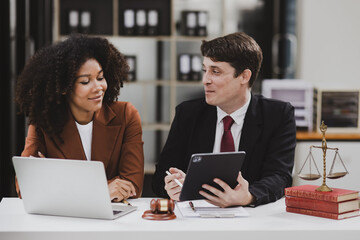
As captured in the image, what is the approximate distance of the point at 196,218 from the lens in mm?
1913

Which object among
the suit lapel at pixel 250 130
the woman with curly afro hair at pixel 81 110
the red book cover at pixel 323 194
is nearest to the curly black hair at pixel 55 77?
the woman with curly afro hair at pixel 81 110

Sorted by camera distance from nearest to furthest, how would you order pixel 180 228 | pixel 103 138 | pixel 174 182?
pixel 180 228 < pixel 174 182 < pixel 103 138

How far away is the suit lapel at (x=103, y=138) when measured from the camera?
2.48 meters

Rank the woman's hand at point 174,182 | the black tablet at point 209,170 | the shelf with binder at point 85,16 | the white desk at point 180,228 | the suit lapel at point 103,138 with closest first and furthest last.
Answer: the white desk at point 180,228 < the black tablet at point 209,170 < the woman's hand at point 174,182 < the suit lapel at point 103,138 < the shelf with binder at point 85,16

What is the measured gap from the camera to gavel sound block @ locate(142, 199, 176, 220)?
1896 millimetres

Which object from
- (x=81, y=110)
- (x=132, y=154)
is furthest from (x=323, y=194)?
(x=81, y=110)

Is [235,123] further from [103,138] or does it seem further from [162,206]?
[162,206]

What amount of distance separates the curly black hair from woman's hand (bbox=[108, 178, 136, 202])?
0.36 meters

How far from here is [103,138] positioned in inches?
97.6

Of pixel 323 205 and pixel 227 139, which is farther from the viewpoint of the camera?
pixel 227 139

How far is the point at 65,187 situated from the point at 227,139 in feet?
2.77

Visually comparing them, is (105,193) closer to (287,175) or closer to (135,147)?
(135,147)

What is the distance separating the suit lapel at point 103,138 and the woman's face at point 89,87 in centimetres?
9

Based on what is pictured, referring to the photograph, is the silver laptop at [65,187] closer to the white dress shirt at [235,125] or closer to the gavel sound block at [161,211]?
the gavel sound block at [161,211]
